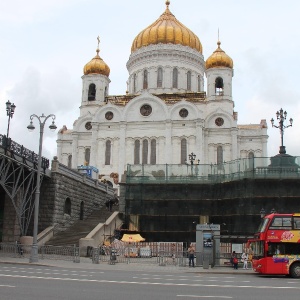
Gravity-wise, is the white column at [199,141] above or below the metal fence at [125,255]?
above

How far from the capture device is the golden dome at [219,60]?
6088cm

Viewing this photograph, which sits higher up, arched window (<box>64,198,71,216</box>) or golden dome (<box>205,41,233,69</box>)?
golden dome (<box>205,41,233,69</box>)

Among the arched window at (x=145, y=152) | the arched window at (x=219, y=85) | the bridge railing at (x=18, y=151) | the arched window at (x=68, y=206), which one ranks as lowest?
the arched window at (x=68, y=206)

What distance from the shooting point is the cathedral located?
57.5 metres

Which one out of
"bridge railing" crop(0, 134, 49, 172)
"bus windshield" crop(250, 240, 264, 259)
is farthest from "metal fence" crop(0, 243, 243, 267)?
"bridge railing" crop(0, 134, 49, 172)

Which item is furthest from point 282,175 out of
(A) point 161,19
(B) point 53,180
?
(A) point 161,19

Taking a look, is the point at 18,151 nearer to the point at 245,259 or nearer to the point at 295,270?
the point at 245,259

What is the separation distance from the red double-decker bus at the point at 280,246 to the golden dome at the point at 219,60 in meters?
42.7

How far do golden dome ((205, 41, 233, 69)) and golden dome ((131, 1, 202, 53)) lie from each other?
6789 mm

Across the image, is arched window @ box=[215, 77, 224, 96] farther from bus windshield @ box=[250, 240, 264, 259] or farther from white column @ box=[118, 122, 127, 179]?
bus windshield @ box=[250, 240, 264, 259]

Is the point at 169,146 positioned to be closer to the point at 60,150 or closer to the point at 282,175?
the point at 60,150

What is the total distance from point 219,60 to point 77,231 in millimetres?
35119

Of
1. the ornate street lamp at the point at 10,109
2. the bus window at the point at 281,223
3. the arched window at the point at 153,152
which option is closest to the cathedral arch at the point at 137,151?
the arched window at the point at 153,152

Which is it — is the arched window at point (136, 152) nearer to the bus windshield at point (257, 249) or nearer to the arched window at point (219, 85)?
the arched window at point (219, 85)
